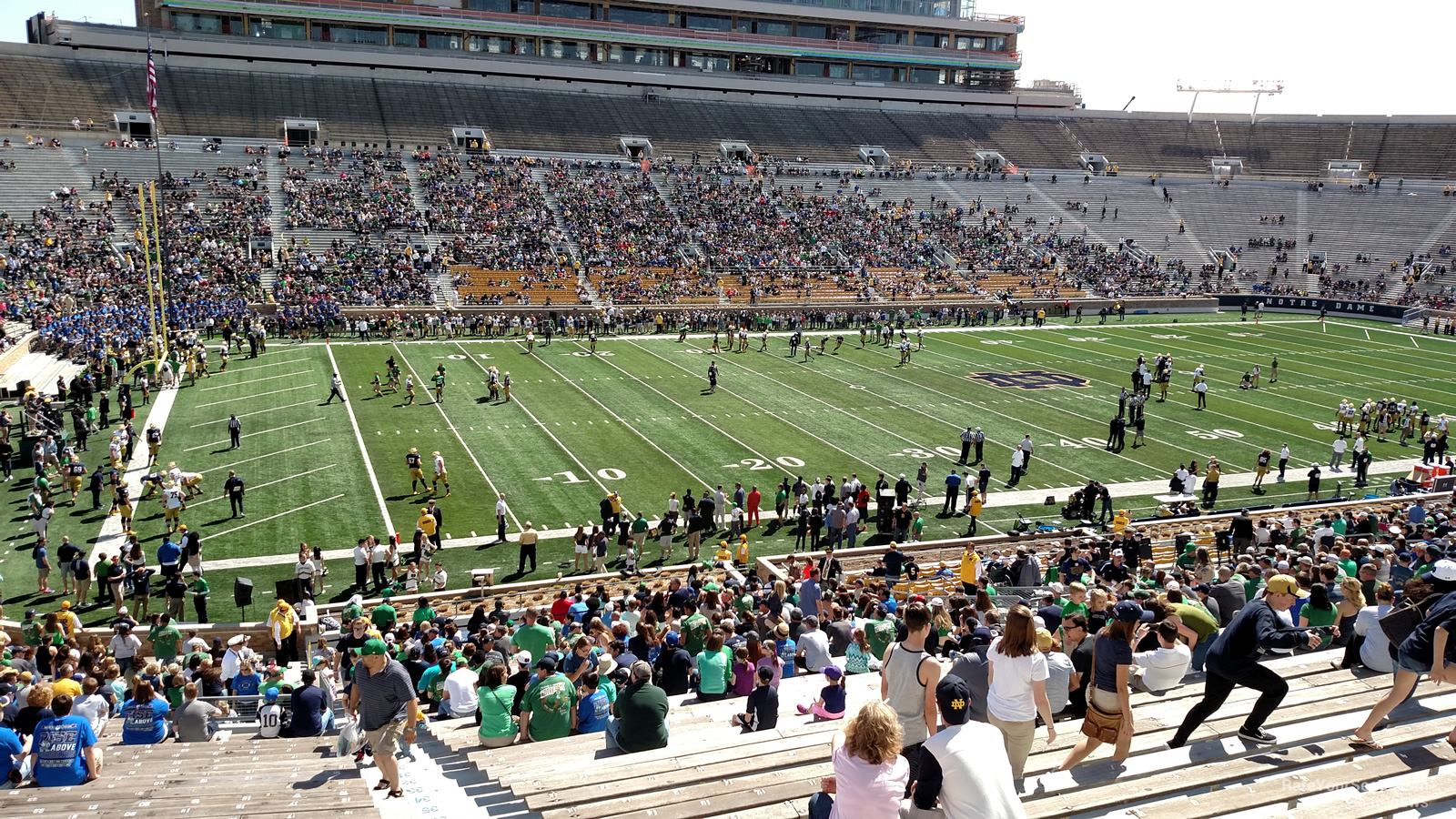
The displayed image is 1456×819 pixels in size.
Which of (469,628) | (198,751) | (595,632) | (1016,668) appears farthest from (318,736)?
(1016,668)

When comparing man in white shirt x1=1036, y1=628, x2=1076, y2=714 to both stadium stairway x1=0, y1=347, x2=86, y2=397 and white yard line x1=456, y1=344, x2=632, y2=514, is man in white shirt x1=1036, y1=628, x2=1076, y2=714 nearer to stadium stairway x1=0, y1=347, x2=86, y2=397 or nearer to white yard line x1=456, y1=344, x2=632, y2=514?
white yard line x1=456, y1=344, x2=632, y2=514

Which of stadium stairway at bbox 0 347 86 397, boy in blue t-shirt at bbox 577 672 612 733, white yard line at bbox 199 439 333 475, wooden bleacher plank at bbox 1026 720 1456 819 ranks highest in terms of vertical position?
wooden bleacher plank at bbox 1026 720 1456 819

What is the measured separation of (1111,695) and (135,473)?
2505 cm

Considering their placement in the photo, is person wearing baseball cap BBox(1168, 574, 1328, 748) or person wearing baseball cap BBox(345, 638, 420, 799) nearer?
person wearing baseball cap BBox(1168, 574, 1328, 748)

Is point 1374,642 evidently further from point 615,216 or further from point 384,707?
point 615,216

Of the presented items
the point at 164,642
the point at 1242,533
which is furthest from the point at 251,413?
the point at 1242,533

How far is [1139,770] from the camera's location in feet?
22.5

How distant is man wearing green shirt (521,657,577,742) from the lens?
28.7 feet

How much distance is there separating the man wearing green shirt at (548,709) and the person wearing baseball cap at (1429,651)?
18.9 ft

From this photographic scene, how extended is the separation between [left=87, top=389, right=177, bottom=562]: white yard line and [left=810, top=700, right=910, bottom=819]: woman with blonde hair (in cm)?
1931

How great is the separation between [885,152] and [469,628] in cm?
7262

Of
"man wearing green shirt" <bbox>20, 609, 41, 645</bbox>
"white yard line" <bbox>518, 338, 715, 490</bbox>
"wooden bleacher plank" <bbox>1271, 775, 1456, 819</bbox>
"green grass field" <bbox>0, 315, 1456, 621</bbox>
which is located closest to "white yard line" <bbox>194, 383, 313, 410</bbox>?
"green grass field" <bbox>0, 315, 1456, 621</bbox>

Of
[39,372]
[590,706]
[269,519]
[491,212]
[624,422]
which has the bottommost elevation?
[269,519]

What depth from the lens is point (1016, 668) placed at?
6.48 m
